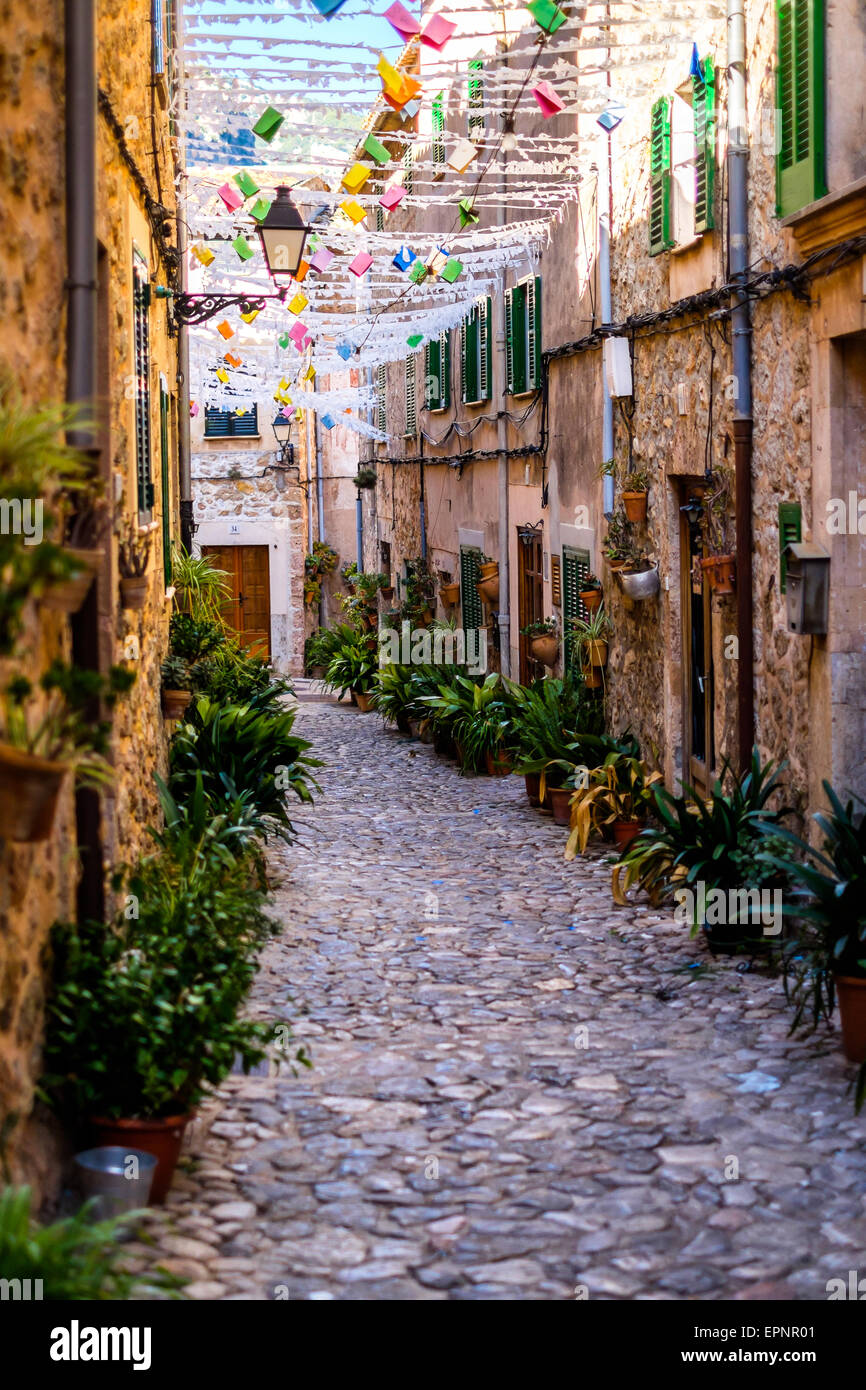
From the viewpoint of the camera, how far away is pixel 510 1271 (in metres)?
4.07

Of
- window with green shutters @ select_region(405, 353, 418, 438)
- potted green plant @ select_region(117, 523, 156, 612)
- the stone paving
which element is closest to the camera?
the stone paving

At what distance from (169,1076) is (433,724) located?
431 inches

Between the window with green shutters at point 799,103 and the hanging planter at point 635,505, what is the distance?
330 cm

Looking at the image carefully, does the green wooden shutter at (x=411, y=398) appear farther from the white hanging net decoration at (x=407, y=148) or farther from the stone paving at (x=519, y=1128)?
the stone paving at (x=519, y=1128)

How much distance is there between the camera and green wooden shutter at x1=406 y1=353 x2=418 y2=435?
20922mm

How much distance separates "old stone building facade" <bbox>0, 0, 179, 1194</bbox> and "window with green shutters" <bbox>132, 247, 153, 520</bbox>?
25cm

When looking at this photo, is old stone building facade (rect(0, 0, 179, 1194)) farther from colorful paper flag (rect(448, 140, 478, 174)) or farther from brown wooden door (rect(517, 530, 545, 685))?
brown wooden door (rect(517, 530, 545, 685))

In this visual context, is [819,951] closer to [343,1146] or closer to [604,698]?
[343,1146]

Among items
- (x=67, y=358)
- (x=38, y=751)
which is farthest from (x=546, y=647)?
(x=38, y=751)

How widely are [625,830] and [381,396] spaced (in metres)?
15.5

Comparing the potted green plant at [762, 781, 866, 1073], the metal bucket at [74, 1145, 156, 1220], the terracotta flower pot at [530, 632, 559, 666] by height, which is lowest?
the metal bucket at [74, 1145, 156, 1220]

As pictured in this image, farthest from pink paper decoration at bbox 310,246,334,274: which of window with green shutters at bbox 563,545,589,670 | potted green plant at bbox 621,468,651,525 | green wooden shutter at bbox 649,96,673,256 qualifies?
potted green plant at bbox 621,468,651,525

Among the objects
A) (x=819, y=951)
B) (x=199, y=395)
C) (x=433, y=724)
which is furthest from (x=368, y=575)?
(x=819, y=951)

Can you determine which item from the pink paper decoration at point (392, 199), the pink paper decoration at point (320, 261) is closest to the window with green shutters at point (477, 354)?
the pink paper decoration at point (320, 261)
